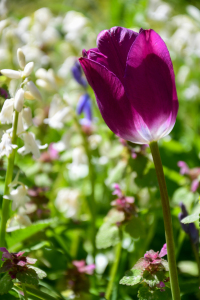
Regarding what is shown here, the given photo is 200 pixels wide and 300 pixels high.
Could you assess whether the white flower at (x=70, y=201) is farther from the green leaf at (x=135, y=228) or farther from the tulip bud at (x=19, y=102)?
the tulip bud at (x=19, y=102)

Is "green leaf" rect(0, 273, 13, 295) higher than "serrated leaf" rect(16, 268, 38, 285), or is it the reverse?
"serrated leaf" rect(16, 268, 38, 285)

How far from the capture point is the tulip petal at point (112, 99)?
46 centimetres

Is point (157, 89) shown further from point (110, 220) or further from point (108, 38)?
point (110, 220)

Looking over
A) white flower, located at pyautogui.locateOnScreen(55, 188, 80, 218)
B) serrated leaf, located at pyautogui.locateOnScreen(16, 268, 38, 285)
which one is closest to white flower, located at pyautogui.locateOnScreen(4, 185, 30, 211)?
serrated leaf, located at pyautogui.locateOnScreen(16, 268, 38, 285)

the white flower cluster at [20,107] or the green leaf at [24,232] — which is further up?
the white flower cluster at [20,107]

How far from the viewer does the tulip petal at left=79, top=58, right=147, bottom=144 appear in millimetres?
457

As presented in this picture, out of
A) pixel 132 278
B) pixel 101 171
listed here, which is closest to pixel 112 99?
pixel 132 278

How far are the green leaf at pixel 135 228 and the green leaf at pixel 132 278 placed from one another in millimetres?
177

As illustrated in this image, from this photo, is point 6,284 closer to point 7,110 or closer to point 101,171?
point 7,110

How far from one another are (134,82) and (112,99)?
0.04m

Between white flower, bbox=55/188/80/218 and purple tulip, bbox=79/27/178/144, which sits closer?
purple tulip, bbox=79/27/178/144

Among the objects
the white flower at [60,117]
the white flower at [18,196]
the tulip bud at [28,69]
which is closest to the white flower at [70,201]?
the white flower at [60,117]

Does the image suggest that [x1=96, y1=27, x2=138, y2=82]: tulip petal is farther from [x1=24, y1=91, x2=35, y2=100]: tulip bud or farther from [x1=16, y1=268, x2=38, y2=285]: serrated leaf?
[x1=16, y1=268, x2=38, y2=285]: serrated leaf

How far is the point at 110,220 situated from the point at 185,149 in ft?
2.46
